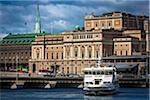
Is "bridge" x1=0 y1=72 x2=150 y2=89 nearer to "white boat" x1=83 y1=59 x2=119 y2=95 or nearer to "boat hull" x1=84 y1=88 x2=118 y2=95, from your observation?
"white boat" x1=83 y1=59 x2=119 y2=95

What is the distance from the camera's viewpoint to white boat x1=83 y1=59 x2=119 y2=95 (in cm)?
11438

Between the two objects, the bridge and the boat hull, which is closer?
the boat hull

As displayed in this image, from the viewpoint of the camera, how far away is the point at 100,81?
115000 mm

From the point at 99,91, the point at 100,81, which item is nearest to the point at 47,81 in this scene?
the point at 100,81

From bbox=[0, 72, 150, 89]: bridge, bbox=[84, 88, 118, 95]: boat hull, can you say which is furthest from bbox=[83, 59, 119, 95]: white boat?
bbox=[0, 72, 150, 89]: bridge

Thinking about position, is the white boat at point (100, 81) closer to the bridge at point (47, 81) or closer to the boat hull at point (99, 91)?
Result: the boat hull at point (99, 91)

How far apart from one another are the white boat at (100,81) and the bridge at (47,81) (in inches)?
1872

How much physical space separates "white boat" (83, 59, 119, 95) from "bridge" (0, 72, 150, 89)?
4756cm

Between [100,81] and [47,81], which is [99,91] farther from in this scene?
[47,81]

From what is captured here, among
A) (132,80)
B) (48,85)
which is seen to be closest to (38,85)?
(48,85)

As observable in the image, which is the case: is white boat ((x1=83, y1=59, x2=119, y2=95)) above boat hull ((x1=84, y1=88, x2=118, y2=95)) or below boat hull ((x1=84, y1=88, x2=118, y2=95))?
above

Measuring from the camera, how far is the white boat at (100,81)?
114375 mm

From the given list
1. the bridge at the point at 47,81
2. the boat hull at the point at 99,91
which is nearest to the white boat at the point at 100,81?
the boat hull at the point at 99,91

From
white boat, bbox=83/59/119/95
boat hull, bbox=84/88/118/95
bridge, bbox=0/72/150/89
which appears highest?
white boat, bbox=83/59/119/95
